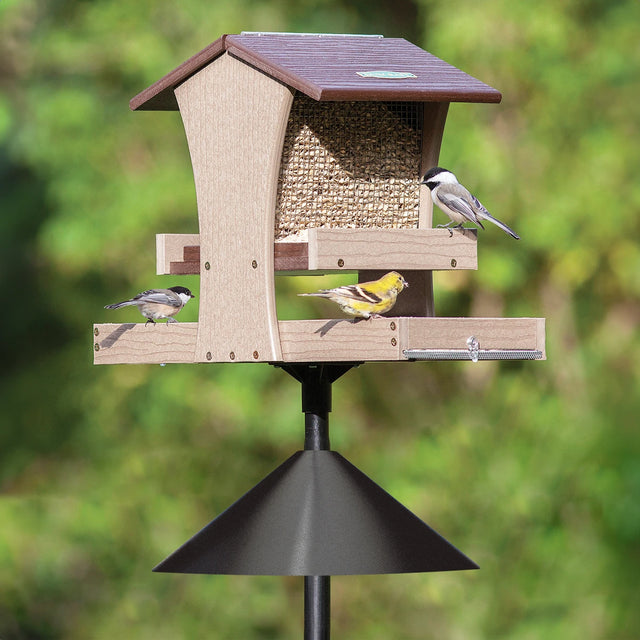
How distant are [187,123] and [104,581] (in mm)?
5636

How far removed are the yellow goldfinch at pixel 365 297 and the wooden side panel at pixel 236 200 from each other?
169mm

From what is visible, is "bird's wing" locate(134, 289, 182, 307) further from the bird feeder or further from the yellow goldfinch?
the yellow goldfinch

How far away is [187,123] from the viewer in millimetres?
3252

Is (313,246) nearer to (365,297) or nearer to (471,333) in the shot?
(365,297)

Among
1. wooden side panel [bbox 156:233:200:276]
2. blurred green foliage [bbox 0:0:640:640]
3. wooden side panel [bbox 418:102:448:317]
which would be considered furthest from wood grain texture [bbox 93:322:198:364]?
blurred green foliage [bbox 0:0:640:640]

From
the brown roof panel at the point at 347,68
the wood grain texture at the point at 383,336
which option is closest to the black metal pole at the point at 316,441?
the wood grain texture at the point at 383,336

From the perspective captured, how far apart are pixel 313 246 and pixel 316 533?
0.63 metres

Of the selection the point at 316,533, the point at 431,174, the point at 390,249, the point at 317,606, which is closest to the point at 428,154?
the point at 431,174

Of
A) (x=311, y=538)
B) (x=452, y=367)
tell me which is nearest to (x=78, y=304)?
(x=452, y=367)

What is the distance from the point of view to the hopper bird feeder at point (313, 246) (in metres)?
2.83

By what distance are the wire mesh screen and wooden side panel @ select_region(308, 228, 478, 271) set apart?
0.22 metres

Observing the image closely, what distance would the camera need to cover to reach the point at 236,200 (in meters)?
3.06

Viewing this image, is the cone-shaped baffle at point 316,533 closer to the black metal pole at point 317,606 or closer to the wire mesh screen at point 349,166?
the black metal pole at point 317,606

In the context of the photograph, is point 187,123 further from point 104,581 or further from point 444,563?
point 104,581
